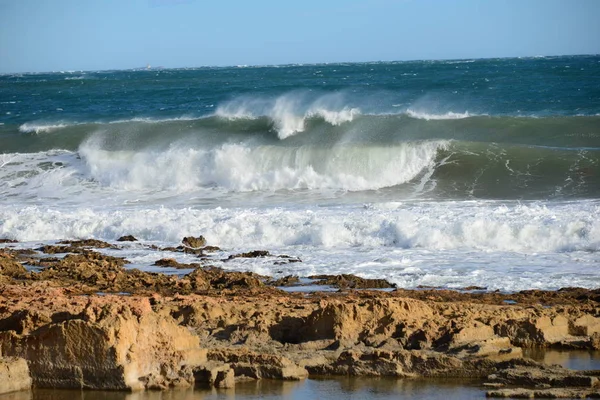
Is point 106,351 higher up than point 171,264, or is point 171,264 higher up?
point 106,351

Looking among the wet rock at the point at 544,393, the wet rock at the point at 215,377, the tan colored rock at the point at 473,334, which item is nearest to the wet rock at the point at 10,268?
the wet rock at the point at 215,377

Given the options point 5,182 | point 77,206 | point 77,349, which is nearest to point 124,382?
point 77,349

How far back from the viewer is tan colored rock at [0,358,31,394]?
6496 millimetres

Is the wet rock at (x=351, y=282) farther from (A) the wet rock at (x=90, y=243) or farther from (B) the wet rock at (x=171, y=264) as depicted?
(A) the wet rock at (x=90, y=243)

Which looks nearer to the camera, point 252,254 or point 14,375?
point 14,375

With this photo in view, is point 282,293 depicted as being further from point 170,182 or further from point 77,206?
point 170,182

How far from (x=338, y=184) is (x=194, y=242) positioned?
7115 mm

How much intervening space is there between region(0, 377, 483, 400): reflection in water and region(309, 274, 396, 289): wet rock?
13.2 ft

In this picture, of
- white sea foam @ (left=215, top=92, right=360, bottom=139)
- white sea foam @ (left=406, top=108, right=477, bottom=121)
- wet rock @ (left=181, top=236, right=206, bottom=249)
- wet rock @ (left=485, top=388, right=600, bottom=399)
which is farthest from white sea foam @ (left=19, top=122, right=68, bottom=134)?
wet rock @ (left=485, top=388, right=600, bottom=399)

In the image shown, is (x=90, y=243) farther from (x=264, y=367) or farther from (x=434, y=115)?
(x=434, y=115)

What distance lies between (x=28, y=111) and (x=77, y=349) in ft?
122

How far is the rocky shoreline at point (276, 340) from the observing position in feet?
21.4

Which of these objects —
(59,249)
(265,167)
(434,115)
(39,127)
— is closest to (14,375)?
(59,249)

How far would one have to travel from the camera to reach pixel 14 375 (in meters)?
6.55
